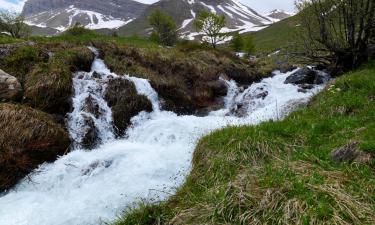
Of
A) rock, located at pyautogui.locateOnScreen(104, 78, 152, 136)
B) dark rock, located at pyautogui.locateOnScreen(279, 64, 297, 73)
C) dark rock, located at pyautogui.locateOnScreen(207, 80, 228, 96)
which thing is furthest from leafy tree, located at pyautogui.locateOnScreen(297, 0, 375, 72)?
rock, located at pyautogui.locateOnScreen(104, 78, 152, 136)

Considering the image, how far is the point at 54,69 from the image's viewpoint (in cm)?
1777

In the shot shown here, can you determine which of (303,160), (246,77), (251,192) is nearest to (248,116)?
(246,77)

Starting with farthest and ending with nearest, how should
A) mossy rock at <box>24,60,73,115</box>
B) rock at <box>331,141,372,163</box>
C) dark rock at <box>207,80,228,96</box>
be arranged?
dark rock at <box>207,80,228,96</box> → mossy rock at <box>24,60,73,115</box> → rock at <box>331,141,372,163</box>

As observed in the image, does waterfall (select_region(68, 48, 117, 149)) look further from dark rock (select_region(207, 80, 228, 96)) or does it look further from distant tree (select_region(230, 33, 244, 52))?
distant tree (select_region(230, 33, 244, 52))

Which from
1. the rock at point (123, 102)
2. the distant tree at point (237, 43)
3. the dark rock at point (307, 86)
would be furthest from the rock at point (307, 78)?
the distant tree at point (237, 43)

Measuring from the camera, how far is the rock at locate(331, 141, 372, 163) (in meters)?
7.41

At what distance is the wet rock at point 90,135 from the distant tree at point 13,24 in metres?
55.2

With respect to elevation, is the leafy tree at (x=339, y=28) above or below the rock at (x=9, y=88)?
above

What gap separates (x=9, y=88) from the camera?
15.6 m

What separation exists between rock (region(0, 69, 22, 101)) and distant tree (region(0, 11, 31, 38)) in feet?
174

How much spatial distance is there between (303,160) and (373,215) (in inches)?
99.1

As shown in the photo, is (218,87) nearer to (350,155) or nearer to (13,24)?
(350,155)

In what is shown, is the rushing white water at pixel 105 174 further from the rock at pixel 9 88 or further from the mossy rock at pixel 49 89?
the rock at pixel 9 88

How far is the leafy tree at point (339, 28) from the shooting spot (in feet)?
58.9
